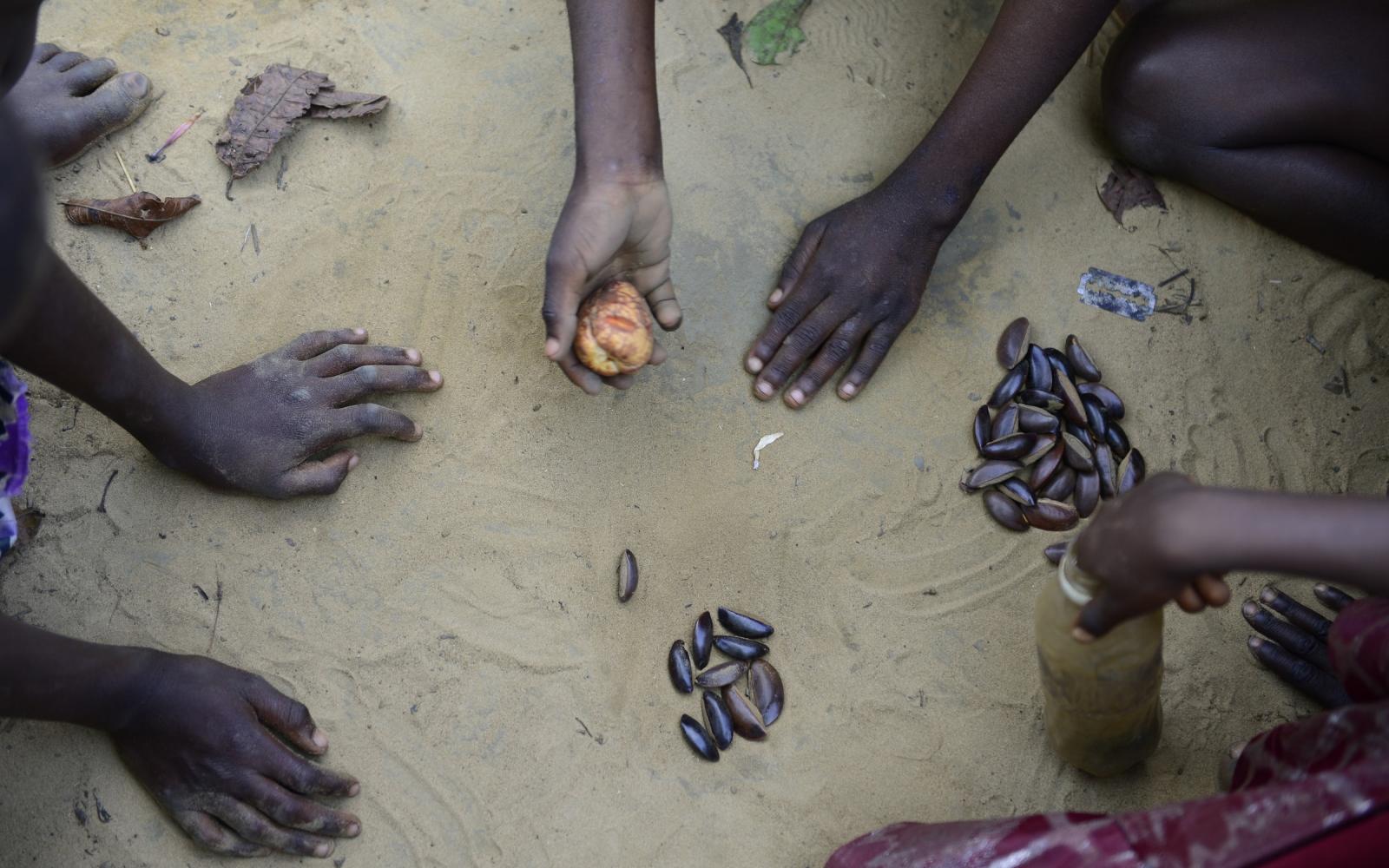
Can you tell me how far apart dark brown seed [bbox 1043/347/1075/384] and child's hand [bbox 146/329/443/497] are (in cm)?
160

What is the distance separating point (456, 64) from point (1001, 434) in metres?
1.87

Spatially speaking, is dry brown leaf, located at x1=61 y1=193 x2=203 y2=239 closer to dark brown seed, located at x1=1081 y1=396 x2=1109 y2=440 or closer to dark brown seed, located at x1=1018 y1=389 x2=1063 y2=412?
dark brown seed, located at x1=1018 y1=389 x2=1063 y2=412

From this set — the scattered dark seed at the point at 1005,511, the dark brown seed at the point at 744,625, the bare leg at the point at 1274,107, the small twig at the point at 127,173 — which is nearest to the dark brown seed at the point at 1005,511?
the scattered dark seed at the point at 1005,511

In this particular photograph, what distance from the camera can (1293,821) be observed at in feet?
5.02

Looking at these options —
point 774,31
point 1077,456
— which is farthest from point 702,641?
point 774,31

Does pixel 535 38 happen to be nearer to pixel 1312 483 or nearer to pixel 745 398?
pixel 745 398

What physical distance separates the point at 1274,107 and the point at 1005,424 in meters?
1.13

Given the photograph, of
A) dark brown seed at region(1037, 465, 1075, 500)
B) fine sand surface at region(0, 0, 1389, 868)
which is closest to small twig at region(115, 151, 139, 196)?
fine sand surface at region(0, 0, 1389, 868)

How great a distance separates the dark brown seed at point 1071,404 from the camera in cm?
259

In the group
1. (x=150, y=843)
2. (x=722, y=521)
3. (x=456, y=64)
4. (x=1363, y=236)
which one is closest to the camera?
(x=150, y=843)

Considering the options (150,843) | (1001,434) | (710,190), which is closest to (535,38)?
(710,190)

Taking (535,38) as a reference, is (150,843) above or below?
below

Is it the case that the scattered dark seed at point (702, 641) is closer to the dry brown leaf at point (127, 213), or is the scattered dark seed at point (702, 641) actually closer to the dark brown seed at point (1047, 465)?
the dark brown seed at point (1047, 465)

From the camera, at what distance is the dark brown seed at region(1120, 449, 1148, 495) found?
2.56 m
